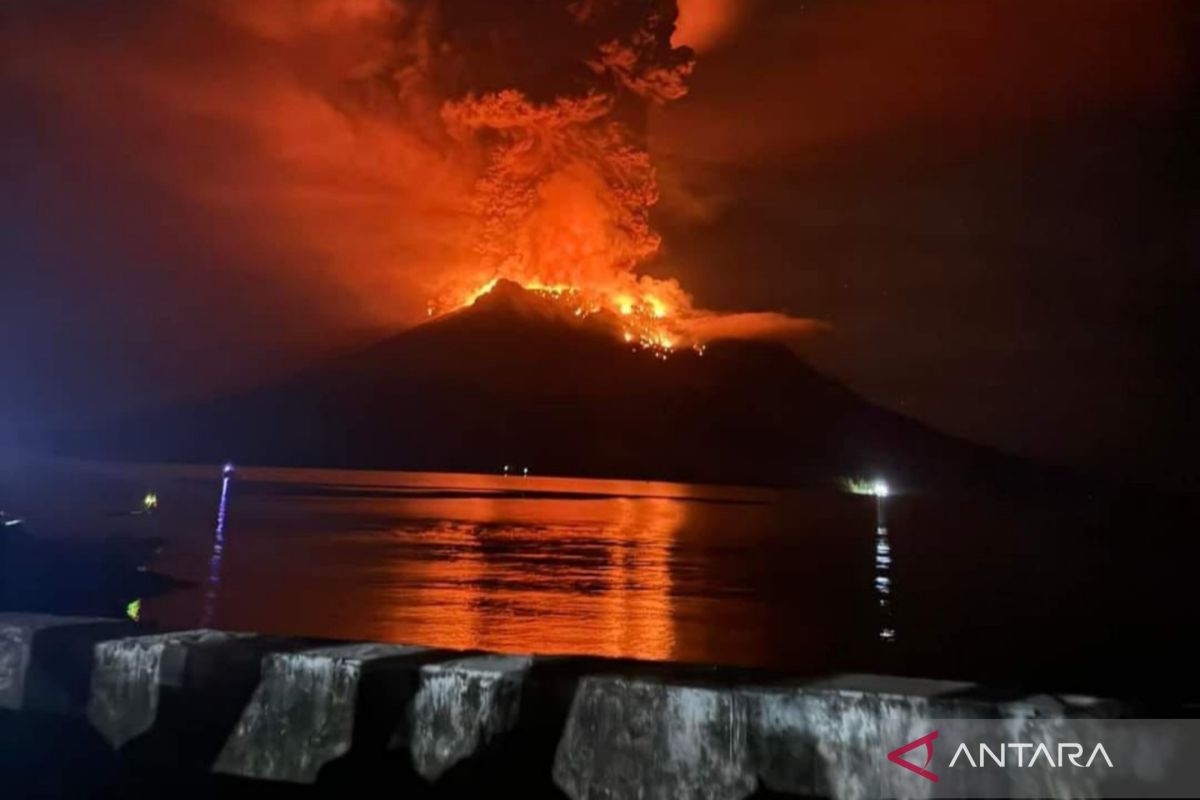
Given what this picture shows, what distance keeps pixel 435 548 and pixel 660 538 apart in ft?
56.3

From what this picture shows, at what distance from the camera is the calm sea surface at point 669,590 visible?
23.5m

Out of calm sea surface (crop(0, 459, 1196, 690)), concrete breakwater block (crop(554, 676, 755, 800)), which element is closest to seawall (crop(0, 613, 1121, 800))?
concrete breakwater block (crop(554, 676, 755, 800))

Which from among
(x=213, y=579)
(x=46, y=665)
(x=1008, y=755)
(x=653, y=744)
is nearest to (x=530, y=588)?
(x=213, y=579)

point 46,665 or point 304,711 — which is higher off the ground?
point 46,665

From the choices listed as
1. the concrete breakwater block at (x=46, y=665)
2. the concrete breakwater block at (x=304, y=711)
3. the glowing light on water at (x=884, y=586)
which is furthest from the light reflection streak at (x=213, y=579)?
the concrete breakwater block at (x=304, y=711)

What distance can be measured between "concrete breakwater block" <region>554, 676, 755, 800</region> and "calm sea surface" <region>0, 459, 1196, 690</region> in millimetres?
1285

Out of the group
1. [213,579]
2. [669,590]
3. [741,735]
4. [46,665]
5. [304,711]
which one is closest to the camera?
[741,735]

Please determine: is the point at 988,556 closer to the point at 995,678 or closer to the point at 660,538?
the point at 660,538

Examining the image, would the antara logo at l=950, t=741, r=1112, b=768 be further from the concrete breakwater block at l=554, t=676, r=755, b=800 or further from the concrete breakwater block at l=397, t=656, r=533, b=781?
the concrete breakwater block at l=397, t=656, r=533, b=781

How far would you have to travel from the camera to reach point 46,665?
6.27 meters

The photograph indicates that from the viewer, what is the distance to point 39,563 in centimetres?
2616

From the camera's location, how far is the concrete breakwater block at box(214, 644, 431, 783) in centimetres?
562

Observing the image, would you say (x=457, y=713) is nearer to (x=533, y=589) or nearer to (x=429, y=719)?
(x=429, y=719)

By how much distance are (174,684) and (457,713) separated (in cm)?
181
